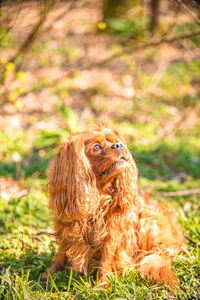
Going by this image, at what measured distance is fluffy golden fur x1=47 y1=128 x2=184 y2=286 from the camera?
8.84 feet

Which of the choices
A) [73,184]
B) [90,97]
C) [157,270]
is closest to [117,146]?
[73,184]

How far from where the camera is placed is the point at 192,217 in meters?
4.17

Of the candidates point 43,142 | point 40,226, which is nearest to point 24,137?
point 43,142

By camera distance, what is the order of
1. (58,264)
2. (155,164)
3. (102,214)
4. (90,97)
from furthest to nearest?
(90,97) < (155,164) < (58,264) < (102,214)

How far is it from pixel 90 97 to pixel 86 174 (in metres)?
5.71

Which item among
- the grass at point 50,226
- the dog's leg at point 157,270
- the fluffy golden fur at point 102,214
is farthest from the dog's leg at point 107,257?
the dog's leg at point 157,270

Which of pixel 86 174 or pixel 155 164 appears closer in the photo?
pixel 86 174

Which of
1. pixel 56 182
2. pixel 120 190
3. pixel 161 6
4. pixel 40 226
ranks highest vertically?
pixel 161 6

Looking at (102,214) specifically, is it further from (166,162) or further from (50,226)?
(166,162)

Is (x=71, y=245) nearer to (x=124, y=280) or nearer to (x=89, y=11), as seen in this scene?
(x=124, y=280)

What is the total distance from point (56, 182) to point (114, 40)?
8.69 metres

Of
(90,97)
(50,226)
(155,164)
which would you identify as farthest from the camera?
(90,97)

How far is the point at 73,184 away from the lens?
2678 millimetres

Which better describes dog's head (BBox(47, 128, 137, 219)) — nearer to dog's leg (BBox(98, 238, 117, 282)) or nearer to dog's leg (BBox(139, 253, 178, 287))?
dog's leg (BBox(98, 238, 117, 282))
